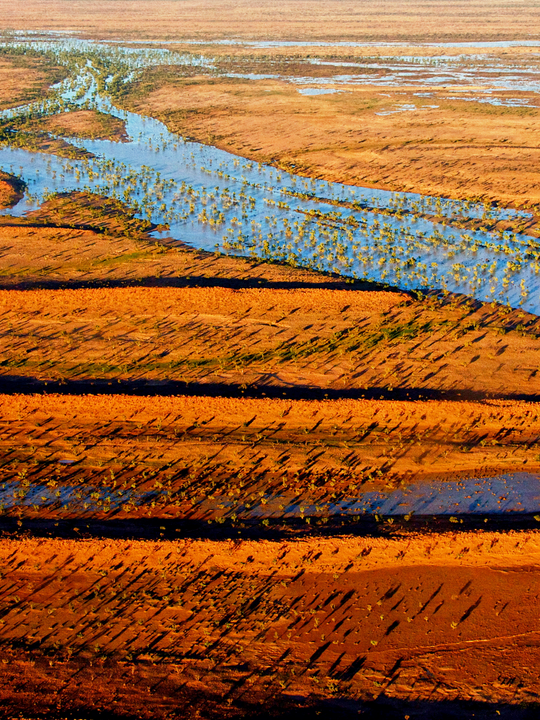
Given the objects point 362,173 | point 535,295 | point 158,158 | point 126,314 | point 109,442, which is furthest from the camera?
point 158,158

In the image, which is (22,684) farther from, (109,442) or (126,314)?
(126,314)

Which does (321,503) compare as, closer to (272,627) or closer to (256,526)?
(256,526)

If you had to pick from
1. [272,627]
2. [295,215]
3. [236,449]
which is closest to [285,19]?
[295,215]

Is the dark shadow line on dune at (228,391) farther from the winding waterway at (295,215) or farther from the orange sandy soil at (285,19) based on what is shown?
the orange sandy soil at (285,19)

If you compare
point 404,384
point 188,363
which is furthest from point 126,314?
point 404,384

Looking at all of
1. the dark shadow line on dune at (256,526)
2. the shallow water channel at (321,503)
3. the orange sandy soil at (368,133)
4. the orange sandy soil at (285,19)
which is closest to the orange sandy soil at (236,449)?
the shallow water channel at (321,503)

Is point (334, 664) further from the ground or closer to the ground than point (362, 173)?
closer to the ground
